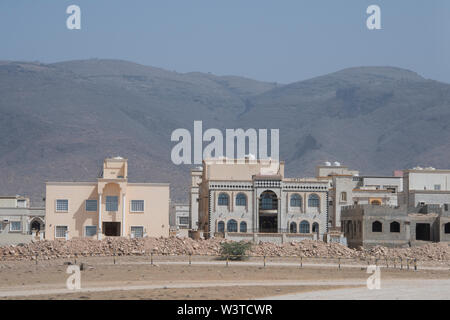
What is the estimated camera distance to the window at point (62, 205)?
77.4 meters

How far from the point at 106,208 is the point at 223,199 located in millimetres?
10466

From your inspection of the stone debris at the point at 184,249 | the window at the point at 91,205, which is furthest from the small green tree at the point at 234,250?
the window at the point at 91,205

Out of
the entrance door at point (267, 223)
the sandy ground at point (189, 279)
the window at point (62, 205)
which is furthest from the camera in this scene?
the entrance door at point (267, 223)

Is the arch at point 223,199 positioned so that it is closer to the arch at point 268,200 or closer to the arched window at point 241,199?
the arched window at point 241,199

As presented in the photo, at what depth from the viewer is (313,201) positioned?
80125mm

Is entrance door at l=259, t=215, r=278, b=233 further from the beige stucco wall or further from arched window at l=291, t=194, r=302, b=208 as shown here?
the beige stucco wall

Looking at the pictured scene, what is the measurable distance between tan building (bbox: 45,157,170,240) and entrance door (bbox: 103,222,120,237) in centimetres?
91

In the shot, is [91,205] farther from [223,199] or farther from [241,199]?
[241,199]

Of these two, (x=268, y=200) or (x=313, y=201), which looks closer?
(x=268, y=200)

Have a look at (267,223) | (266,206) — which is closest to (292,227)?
(267,223)

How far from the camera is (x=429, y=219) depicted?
7894cm

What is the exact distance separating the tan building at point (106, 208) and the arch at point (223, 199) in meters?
4.85
